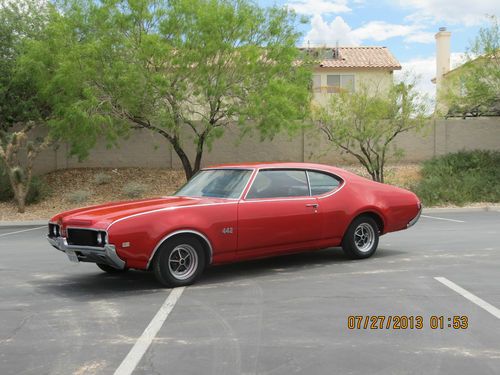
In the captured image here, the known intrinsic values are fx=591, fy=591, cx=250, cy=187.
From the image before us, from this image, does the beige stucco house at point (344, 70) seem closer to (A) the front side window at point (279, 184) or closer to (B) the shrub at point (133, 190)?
(B) the shrub at point (133, 190)

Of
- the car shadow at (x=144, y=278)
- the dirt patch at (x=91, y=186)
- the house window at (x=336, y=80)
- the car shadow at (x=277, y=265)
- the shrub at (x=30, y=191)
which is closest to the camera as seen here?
the car shadow at (x=144, y=278)

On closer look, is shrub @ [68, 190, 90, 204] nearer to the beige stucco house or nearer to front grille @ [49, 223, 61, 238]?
front grille @ [49, 223, 61, 238]

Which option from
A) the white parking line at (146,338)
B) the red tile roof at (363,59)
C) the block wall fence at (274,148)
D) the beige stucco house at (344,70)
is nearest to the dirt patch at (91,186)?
the block wall fence at (274,148)

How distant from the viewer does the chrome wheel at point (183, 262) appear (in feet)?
22.3

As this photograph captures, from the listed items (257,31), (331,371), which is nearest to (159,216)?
(331,371)

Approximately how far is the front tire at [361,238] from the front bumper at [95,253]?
3.31 meters

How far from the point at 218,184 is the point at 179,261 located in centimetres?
131

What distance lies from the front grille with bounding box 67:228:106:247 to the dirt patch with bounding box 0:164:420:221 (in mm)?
11359

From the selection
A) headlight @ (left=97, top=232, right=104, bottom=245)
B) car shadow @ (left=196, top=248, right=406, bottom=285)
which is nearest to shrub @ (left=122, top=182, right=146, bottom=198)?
car shadow @ (left=196, top=248, right=406, bottom=285)

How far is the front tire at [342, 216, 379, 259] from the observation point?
825 centimetres

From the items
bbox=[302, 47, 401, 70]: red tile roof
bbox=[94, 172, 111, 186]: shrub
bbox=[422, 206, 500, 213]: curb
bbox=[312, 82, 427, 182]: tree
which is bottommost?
bbox=[422, 206, 500, 213]: curb

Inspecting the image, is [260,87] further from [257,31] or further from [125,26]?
[125,26]

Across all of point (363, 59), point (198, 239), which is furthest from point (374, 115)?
point (363, 59)

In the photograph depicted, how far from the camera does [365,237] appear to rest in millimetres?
8539
